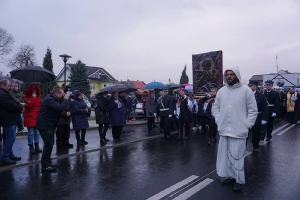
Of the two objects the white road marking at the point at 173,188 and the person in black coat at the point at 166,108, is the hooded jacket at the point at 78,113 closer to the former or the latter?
the person in black coat at the point at 166,108

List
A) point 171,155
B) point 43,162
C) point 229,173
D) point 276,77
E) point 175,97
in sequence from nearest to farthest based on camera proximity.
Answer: point 229,173, point 43,162, point 171,155, point 175,97, point 276,77

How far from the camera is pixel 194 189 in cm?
469

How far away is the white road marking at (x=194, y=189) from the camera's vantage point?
436cm

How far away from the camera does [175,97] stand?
397 inches

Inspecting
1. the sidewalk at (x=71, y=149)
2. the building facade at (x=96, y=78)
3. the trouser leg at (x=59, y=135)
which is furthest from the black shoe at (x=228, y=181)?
the building facade at (x=96, y=78)

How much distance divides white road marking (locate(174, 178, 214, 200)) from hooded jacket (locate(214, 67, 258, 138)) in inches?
38.6

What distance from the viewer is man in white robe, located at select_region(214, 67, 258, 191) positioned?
15.3ft

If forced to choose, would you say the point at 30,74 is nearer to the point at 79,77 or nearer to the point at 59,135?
the point at 59,135

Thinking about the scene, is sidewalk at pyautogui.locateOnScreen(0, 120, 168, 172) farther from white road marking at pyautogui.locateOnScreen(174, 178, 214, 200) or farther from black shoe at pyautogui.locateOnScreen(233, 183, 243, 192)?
black shoe at pyautogui.locateOnScreen(233, 183, 243, 192)

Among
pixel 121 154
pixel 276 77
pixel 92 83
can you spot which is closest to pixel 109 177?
pixel 121 154

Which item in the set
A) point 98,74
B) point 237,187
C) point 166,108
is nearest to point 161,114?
point 166,108

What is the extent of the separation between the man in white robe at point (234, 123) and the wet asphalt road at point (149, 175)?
1.09 ft

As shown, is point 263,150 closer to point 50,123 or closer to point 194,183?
point 194,183

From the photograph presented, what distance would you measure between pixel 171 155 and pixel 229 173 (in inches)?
104
